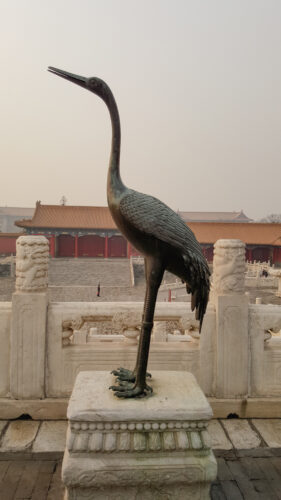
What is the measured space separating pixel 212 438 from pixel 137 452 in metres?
1.25

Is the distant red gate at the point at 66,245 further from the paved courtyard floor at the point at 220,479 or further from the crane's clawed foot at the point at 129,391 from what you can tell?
the crane's clawed foot at the point at 129,391

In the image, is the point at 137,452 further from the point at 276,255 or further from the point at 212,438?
the point at 276,255

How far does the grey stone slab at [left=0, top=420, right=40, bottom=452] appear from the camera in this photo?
8.31 ft

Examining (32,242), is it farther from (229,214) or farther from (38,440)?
(229,214)

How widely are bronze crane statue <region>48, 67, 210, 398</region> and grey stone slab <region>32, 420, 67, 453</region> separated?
1.04 meters

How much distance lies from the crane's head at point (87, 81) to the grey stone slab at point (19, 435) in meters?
2.52

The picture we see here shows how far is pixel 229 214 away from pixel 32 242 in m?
70.1

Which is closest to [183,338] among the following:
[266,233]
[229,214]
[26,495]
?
[26,495]

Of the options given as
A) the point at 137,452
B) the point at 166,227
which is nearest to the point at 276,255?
the point at 166,227

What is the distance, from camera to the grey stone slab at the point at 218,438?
8.52 ft

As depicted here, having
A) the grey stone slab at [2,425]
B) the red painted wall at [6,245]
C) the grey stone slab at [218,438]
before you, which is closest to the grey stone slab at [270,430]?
the grey stone slab at [218,438]

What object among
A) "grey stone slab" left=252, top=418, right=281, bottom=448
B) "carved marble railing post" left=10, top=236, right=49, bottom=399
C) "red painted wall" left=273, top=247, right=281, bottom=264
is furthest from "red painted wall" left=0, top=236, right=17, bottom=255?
"grey stone slab" left=252, top=418, right=281, bottom=448

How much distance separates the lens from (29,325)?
294 centimetres

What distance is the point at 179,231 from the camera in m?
1.87
